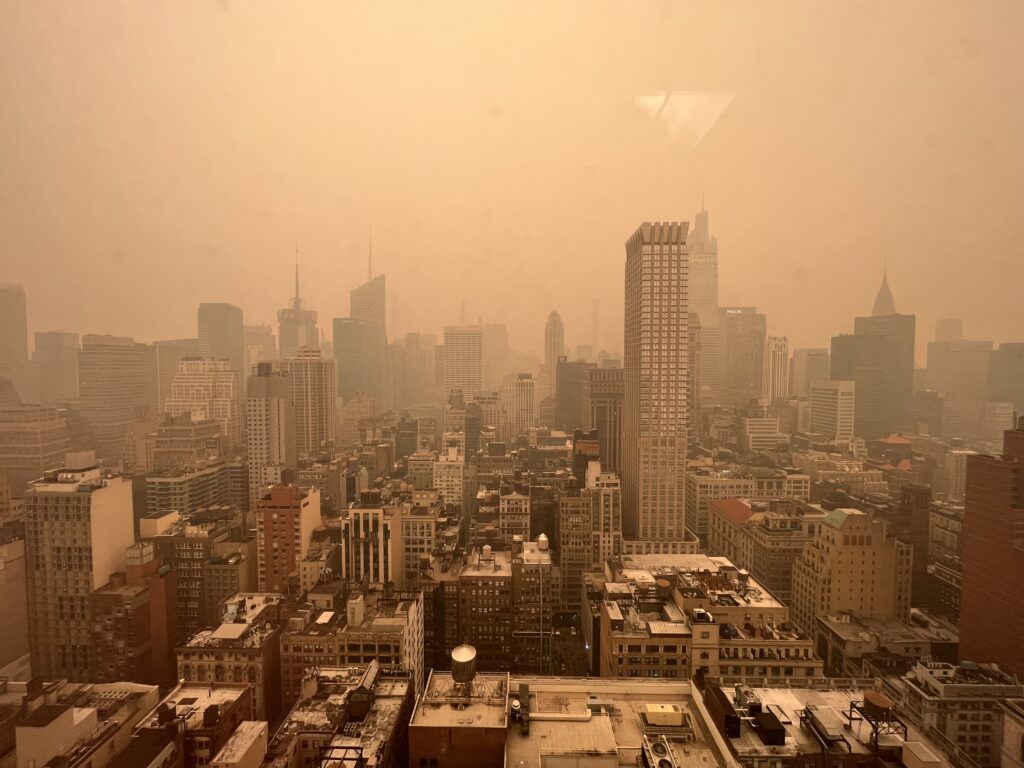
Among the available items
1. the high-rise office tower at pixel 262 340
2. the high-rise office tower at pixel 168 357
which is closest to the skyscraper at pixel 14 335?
the high-rise office tower at pixel 168 357

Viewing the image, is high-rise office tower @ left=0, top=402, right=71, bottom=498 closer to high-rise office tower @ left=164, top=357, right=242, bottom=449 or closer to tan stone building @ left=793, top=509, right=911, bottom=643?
high-rise office tower @ left=164, top=357, right=242, bottom=449

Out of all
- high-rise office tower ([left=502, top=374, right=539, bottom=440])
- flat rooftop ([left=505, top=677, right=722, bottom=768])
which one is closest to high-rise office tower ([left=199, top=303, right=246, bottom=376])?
flat rooftop ([left=505, top=677, right=722, bottom=768])

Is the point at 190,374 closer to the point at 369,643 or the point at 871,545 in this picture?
the point at 369,643

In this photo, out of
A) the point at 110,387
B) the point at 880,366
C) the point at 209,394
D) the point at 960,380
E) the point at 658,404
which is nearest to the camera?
the point at 110,387

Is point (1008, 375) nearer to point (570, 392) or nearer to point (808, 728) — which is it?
point (808, 728)

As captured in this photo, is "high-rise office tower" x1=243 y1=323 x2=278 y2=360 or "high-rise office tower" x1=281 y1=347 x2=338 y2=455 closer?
"high-rise office tower" x1=243 y1=323 x2=278 y2=360

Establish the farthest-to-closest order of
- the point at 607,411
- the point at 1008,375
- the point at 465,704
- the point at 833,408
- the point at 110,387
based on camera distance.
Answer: the point at 607,411 → the point at 833,408 → the point at 1008,375 → the point at 110,387 → the point at 465,704

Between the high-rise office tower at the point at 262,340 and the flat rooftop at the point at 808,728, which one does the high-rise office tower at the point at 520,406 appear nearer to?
the high-rise office tower at the point at 262,340

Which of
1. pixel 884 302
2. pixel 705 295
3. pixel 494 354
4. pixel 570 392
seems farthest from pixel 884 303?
pixel 570 392
